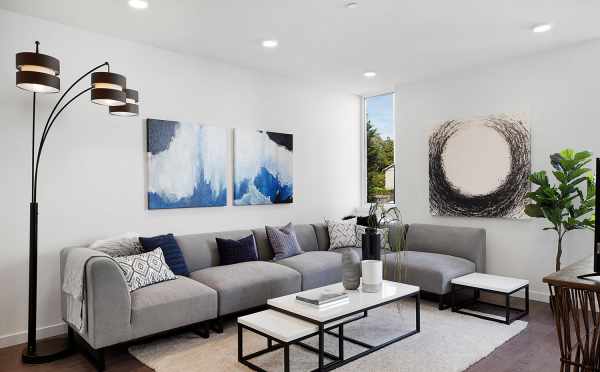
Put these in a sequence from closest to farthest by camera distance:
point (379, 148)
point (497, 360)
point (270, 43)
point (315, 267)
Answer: point (497, 360) → point (270, 43) → point (315, 267) → point (379, 148)

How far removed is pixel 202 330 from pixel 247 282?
0.55 meters

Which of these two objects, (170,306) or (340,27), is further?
(340,27)

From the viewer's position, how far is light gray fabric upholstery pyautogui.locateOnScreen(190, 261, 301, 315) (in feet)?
11.7

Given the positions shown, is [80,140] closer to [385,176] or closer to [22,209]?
[22,209]

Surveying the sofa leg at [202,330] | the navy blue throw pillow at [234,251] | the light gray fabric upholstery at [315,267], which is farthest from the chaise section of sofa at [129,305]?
the light gray fabric upholstery at [315,267]

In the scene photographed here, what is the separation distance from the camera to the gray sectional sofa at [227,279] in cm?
287

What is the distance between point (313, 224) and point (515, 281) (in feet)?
7.91

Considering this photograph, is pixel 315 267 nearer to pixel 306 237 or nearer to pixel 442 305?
pixel 306 237

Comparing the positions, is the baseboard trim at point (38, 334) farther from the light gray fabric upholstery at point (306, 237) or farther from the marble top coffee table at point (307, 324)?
the light gray fabric upholstery at point (306, 237)

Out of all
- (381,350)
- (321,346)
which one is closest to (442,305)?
(381,350)

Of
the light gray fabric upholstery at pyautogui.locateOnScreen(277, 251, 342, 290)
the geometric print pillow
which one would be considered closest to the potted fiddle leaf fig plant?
the light gray fabric upholstery at pyautogui.locateOnScreen(277, 251, 342, 290)

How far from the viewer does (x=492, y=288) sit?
3.81 meters

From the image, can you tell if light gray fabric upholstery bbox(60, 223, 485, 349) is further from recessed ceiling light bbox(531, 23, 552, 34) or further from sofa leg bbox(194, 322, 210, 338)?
recessed ceiling light bbox(531, 23, 552, 34)

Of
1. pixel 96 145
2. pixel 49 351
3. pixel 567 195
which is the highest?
pixel 96 145
